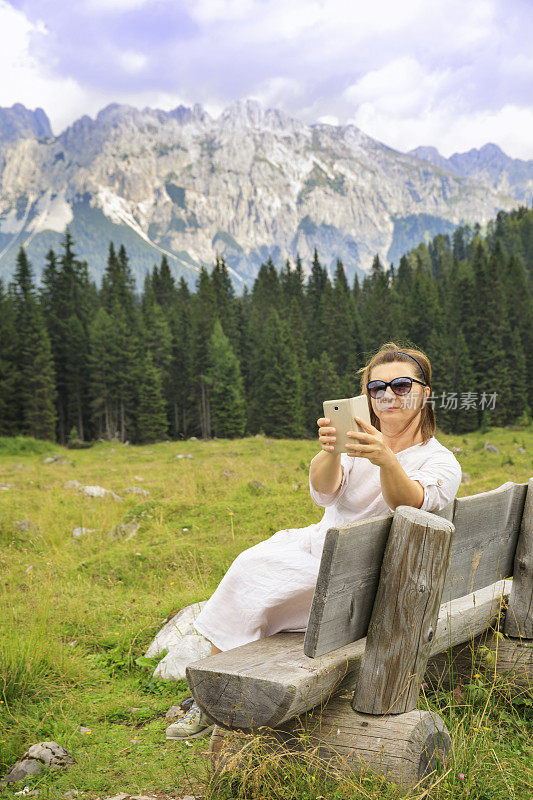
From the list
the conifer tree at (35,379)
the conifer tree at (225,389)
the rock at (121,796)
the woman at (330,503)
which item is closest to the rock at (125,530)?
the rock at (121,796)

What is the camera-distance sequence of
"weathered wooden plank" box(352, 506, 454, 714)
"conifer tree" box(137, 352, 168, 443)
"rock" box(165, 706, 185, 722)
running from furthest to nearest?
"conifer tree" box(137, 352, 168, 443) → "rock" box(165, 706, 185, 722) → "weathered wooden plank" box(352, 506, 454, 714)

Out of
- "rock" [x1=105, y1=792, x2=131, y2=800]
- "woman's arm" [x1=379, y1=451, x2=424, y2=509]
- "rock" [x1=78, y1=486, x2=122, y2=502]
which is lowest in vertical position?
"rock" [x1=105, y1=792, x2=131, y2=800]

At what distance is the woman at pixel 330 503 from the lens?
9.64 feet

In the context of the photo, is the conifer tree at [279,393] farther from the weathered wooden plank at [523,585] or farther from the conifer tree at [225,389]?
the weathered wooden plank at [523,585]

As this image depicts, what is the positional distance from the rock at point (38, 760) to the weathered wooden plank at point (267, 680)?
1.43 m

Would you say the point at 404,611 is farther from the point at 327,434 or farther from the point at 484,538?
the point at 484,538

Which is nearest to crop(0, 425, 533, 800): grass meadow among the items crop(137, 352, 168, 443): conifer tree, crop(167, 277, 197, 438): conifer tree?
crop(137, 352, 168, 443): conifer tree

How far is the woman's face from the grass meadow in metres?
1.34

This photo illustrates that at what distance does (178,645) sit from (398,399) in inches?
114

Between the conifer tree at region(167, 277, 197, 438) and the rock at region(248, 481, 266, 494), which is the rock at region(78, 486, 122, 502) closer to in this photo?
the rock at region(248, 481, 266, 494)

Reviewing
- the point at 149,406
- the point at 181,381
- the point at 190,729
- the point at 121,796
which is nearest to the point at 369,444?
the point at 121,796

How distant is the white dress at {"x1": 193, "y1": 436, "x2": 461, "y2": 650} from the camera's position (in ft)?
9.70

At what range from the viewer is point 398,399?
3.02 meters

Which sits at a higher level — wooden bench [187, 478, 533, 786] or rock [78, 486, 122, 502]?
wooden bench [187, 478, 533, 786]
